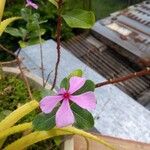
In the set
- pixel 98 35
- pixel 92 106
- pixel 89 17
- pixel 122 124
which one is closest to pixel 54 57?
pixel 122 124

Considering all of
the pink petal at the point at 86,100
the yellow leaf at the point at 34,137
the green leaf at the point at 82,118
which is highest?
the pink petal at the point at 86,100

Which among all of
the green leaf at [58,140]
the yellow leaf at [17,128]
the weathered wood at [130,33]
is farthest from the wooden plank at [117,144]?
the weathered wood at [130,33]

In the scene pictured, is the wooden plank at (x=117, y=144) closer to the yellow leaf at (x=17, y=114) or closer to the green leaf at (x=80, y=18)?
the yellow leaf at (x=17, y=114)

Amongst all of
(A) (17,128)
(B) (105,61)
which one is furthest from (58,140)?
(B) (105,61)

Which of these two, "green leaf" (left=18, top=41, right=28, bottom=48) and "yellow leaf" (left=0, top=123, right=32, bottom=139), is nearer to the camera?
"yellow leaf" (left=0, top=123, right=32, bottom=139)

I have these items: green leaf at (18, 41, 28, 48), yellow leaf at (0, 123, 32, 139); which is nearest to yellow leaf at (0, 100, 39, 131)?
yellow leaf at (0, 123, 32, 139)

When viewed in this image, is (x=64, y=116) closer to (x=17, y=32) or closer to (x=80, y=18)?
(x=80, y=18)

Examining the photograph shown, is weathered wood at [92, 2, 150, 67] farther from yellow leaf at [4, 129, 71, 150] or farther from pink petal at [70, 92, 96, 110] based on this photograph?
pink petal at [70, 92, 96, 110]
